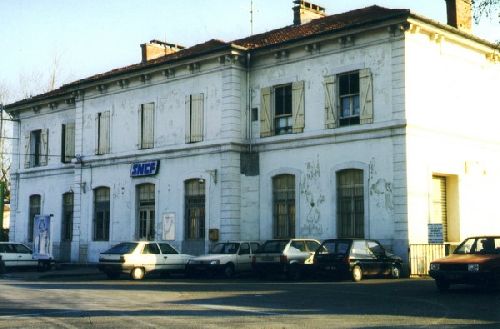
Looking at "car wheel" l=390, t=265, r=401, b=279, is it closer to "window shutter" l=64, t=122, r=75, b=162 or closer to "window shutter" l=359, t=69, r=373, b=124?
"window shutter" l=359, t=69, r=373, b=124

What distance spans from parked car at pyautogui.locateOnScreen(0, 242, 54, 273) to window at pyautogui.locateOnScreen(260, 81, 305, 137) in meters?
11.2

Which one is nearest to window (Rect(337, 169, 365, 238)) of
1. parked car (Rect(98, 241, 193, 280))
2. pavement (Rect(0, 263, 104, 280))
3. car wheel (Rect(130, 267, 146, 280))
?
parked car (Rect(98, 241, 193, 280))

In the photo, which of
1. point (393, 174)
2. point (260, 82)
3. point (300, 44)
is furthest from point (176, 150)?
point (393, 174)

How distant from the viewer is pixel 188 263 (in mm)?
25250

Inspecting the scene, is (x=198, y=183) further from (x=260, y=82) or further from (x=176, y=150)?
(x=260, y=82)

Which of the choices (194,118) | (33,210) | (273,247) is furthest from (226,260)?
(33,210)

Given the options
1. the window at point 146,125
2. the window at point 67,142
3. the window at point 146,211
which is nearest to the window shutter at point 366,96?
the window at point 146,125

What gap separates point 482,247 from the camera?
731 inches

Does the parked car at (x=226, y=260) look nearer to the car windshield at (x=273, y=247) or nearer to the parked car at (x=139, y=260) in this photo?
the parked car at (x=139, y=260)

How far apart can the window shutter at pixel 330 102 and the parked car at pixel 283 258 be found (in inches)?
189

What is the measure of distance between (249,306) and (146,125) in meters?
18.7

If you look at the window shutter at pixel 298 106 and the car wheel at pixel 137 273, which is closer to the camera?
the car wheel at pixel 137 273

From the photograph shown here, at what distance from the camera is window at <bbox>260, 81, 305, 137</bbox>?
1066 inches

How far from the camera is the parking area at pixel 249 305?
1203 cm
